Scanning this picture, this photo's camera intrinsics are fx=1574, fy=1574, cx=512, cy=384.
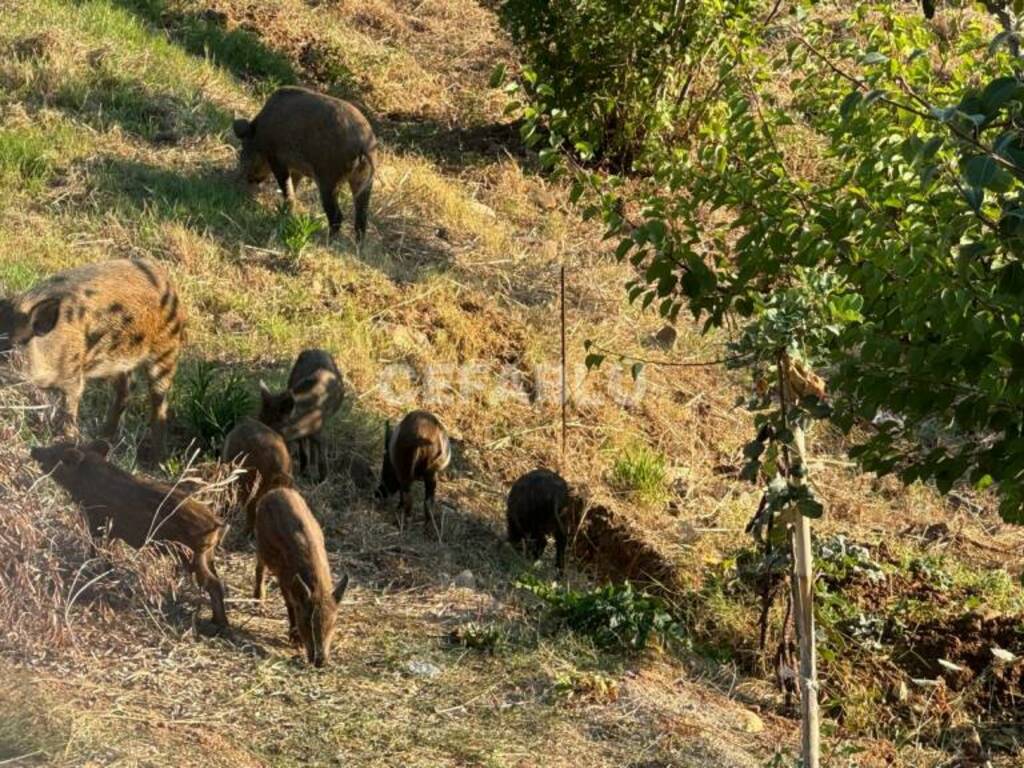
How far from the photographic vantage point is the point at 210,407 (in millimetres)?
9055

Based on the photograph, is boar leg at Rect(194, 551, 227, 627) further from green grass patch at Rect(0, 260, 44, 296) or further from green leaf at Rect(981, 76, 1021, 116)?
green leaf at Rect(981, 76, 1021, 116)

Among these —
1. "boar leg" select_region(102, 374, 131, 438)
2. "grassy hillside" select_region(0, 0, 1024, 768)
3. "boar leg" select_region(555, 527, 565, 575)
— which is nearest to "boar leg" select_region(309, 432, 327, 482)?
"grassy hillside" select_region(0, 0, 1024, 768)

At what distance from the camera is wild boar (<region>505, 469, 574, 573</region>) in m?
9.02

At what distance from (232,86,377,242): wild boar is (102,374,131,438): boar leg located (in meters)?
4.03

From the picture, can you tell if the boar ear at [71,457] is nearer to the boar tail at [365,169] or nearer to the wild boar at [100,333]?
the wild boar at [100,333]

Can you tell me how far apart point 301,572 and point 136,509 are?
0.71 m

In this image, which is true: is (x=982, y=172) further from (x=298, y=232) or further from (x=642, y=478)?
(x=298, y=232)

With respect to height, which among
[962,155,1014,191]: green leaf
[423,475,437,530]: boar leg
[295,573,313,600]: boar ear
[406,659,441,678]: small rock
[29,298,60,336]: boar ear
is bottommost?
[423,475,437,530]: boar leg

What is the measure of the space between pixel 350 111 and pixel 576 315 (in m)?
2.47

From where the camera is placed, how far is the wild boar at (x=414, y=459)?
356 inches

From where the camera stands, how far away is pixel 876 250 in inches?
217

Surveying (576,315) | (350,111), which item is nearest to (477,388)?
(576,315)

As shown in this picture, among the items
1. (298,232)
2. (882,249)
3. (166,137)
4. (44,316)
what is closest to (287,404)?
(44,316)

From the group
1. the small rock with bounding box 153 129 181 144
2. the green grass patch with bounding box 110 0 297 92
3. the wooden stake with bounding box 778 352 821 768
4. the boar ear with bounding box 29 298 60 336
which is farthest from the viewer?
the green grass patch with bounding box 110 0 297 92
